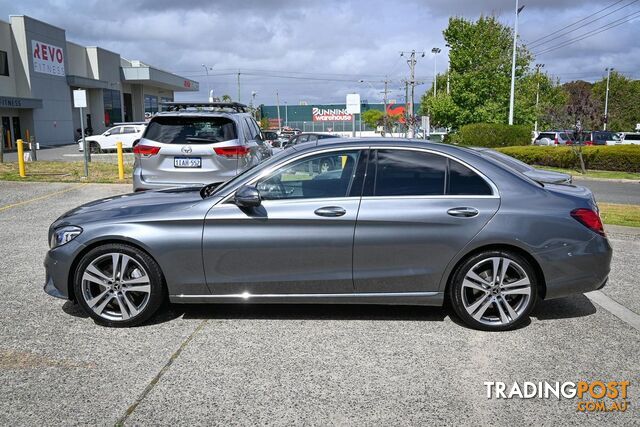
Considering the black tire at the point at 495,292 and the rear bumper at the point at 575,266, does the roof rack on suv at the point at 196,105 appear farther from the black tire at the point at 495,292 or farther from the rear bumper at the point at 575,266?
the rear bumper at the point at 575,266

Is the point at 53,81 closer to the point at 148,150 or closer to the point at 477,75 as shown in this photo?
the point at 477,75

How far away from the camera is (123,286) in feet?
15.2

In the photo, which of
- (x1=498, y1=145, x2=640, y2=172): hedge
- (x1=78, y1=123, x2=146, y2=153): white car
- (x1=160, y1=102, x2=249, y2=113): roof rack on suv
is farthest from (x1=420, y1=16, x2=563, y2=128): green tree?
(x1=160, y1=102, x2=249, y2=113): roof rack on suv

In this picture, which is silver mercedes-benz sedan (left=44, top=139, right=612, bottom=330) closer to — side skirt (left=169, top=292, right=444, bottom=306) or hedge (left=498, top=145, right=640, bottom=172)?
side skirt (left=169, top=292, right=444, bottom=306)

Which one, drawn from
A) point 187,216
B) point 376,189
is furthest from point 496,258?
point 187,216

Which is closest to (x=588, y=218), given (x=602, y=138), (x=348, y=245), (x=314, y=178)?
(x=348, y=245)

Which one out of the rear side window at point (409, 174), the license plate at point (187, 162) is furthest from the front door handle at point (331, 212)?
the license plate at point (187, 162)

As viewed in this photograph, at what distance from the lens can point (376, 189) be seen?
4.66 meters

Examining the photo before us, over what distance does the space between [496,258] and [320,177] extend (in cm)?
159

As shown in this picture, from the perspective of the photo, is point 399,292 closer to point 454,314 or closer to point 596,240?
point 454,314

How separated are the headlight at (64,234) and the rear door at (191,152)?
359cm

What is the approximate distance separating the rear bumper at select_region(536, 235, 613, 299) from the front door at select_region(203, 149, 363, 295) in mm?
1601

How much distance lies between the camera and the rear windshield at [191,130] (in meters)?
8.28
